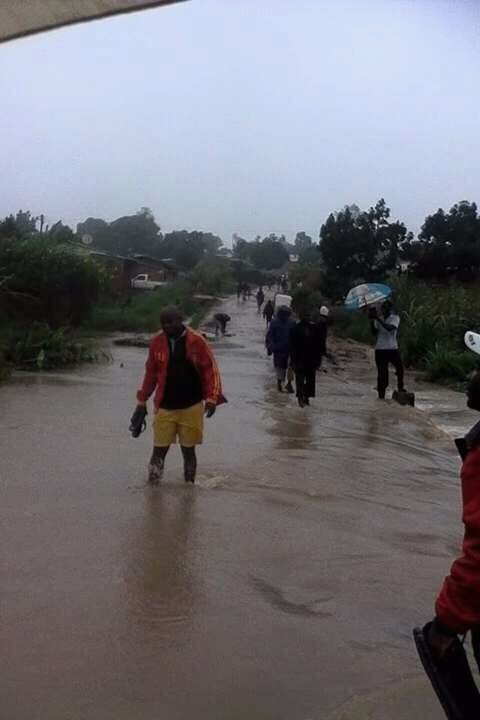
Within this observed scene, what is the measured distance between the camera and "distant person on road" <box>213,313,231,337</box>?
20480mm

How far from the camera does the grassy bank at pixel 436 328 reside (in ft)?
61.9

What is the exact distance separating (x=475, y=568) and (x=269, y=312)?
16785 millimetres

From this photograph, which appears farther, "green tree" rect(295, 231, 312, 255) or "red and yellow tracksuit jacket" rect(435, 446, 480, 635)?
"green tree" rect(295, 231, 312, 255)

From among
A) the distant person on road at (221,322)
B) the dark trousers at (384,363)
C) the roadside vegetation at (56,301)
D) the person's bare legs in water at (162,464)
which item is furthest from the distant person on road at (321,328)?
the person's bare legs in water at (162,464)

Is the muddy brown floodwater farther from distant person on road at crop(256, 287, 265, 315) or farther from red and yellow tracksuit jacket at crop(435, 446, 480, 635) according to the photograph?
distant person on road at crop(256, 287, 265, 315)

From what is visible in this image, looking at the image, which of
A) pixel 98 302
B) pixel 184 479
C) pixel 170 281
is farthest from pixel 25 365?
pixel 184 479

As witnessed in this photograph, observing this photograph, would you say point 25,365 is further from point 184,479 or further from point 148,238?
point 184,479

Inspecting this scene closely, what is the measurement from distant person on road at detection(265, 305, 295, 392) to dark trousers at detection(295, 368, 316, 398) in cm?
84

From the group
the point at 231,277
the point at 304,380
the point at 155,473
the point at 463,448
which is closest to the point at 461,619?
the point at 463,448

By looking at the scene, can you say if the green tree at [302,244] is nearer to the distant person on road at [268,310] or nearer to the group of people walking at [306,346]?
the group of people walking at [306,346]

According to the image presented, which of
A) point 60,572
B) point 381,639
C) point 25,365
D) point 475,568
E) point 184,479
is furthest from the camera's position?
point 25,365

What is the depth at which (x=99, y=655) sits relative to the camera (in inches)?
191

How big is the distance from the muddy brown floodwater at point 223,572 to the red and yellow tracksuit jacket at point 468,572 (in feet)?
3.32

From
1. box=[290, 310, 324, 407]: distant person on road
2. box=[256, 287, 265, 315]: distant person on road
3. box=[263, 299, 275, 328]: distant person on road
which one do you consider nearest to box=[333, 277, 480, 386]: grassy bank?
box=[263, 299, 275, 328]: distant person on road
